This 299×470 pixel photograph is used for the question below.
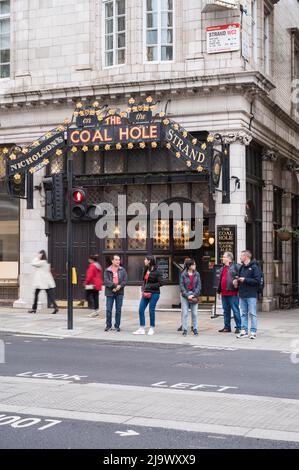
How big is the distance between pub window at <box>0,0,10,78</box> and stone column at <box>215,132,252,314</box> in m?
8.01

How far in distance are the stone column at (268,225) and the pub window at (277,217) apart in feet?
2.93

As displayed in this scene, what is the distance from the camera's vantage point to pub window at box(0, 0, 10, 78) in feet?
78.7

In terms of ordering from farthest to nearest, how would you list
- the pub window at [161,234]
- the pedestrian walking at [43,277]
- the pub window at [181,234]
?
1. the pub window at [161,234]
2. the pub window at [181,234]
3. the pedestrian walking at [43,277]

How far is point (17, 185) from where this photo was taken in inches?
885

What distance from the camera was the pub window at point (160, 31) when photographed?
21.7 m

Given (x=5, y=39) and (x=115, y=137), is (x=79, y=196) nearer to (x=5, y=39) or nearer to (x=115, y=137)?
(x=115, y=137)

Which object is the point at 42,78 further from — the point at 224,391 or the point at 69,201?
the point at 224,391

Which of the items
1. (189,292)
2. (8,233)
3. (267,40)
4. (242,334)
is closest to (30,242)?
(8,233)

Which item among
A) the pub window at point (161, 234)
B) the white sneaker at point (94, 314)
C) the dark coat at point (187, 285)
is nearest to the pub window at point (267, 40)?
the pub window at point (161, 234)

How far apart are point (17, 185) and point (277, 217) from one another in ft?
29.9

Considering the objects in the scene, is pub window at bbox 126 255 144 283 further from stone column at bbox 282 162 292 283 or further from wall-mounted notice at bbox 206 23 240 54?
stone column at bbox 282 162 292 283

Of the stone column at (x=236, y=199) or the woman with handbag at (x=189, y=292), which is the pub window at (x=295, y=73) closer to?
the stone column at (x=236, y=199)
